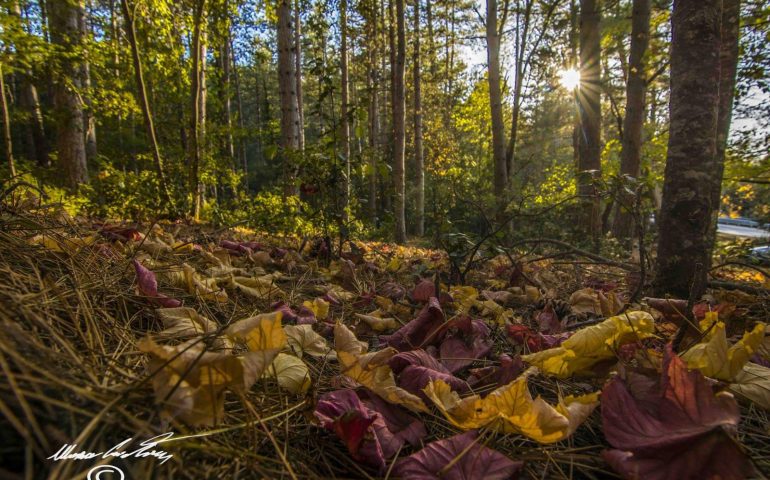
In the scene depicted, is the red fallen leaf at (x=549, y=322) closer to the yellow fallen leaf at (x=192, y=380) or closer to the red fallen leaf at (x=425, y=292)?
the red fallen leaf at (x=425, y=292)

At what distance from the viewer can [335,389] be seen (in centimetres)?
101

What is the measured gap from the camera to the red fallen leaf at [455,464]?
0.68m

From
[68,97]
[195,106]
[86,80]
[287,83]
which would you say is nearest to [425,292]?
[195,106]

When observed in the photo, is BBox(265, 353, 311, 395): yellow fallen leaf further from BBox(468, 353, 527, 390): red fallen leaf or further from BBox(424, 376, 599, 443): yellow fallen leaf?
BBox(468, 353, 527, 390): red fallen leaf

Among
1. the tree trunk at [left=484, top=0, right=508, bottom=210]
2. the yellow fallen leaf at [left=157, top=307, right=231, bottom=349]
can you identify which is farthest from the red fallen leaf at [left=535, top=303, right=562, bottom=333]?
the tree trunk at [left=484, top=0, right=508, bottom=210]

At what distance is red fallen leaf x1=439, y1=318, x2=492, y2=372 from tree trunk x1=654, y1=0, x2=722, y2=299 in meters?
1.26

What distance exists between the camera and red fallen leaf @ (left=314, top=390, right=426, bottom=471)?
0.72 m

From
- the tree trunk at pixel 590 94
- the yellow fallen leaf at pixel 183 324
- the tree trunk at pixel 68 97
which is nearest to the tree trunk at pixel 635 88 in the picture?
the tree trunk at pixel 590 94

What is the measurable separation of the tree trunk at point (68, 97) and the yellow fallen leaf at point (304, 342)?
6501 mm

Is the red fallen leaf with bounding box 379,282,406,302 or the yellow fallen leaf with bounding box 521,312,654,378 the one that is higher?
the yellow fallen leaf with bounding box 521,312,654,378

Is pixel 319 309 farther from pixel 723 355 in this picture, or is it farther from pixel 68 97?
pixel 68 97

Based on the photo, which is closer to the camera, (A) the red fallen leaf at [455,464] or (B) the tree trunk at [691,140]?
(A) the red fallen leaf at [455,464]

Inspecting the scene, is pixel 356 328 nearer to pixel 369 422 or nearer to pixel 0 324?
pixel 369 422

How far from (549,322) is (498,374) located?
664mm
